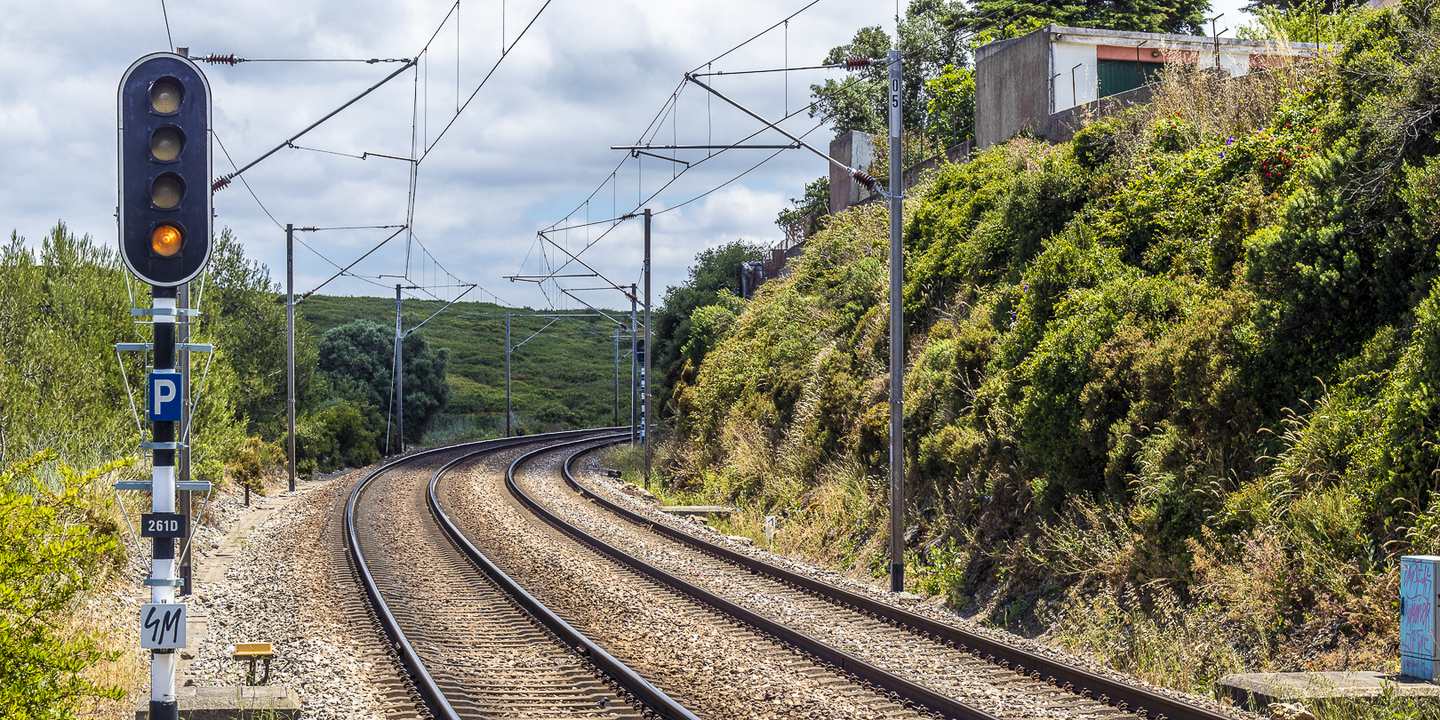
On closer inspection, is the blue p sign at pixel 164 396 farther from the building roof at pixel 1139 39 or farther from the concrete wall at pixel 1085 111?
the building roof at pixel 1139 39

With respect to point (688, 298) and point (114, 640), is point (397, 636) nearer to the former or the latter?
point (114, 640)

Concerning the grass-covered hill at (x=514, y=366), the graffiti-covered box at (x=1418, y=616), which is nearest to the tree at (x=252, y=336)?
the grass-covered hill at (x=514, y=366)

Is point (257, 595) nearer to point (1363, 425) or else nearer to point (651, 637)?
point (651, 637)

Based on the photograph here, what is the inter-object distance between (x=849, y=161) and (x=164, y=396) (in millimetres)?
35305

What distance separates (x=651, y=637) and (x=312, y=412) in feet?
114

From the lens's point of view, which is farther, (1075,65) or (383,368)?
(383,368)

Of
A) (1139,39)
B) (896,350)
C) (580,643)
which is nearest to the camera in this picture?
(580,643)

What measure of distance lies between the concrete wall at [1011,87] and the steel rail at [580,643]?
1616 cm

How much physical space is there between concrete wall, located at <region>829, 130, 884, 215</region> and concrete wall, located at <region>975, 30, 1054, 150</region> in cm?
1033

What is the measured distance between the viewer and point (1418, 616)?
7.80 meters

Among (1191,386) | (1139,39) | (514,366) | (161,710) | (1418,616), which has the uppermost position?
(1139,39)

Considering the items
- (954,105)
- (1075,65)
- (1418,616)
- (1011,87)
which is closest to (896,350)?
(1418,616)

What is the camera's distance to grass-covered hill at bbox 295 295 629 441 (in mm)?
80688

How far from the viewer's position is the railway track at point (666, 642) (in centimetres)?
940
